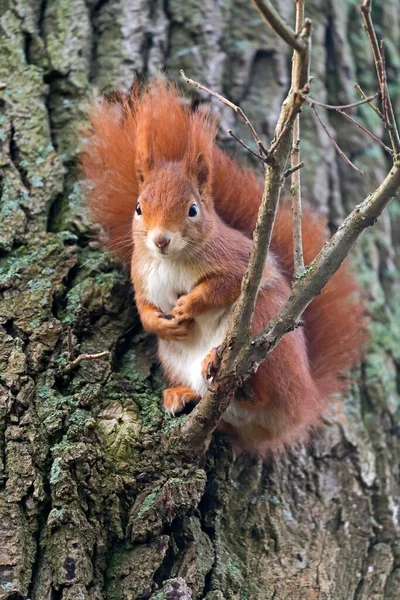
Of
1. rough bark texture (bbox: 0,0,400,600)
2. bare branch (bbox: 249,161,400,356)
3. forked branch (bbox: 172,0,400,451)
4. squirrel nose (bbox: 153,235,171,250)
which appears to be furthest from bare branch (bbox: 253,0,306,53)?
rough bark texture (bbox: 0,0,400,600)

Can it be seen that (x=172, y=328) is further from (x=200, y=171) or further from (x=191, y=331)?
(x=200, y=171)

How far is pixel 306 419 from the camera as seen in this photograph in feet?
5.88

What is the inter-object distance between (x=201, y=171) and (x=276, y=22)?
2.69 ft

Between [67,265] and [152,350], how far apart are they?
0.94ft

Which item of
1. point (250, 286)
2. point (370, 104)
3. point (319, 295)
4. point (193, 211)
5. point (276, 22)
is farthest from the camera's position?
point (319, 295)

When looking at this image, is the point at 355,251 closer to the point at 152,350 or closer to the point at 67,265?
the point at 152,350

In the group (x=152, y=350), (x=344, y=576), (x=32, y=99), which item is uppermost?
(x=32, y=99)

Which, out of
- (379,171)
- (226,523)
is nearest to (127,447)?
(226,523)

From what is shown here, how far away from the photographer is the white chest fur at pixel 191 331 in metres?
1.80

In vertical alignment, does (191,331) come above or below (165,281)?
below

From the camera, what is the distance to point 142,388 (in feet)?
5.65

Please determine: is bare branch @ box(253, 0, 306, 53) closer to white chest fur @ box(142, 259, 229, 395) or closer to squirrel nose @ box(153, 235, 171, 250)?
squirrel nose @ box(153, 235, 171, 250)

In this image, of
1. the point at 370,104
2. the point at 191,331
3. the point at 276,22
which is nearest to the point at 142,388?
the point at 191,331

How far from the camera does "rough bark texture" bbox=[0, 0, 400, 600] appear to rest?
1422 millimetres
